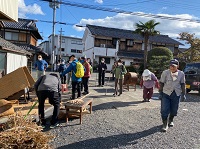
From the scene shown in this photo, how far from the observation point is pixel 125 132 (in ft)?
15.1

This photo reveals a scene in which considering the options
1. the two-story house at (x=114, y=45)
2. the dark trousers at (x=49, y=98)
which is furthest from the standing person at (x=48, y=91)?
the two-story house at (x=114, y=45)

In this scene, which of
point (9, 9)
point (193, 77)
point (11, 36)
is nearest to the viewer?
point (9, 9)

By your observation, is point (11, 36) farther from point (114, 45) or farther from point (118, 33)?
point (118, 33)

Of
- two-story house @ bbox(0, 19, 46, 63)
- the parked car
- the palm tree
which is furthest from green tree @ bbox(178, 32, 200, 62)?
two-story house @ bbox(0, 19, 46, 63)

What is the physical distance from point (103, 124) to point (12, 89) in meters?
2.60

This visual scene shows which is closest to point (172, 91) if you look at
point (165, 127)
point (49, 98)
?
point (165, 127)

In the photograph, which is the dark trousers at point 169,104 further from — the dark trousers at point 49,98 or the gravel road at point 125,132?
the dark trousers at point 49,98

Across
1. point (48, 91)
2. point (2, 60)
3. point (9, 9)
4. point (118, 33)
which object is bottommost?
point (48, 91)

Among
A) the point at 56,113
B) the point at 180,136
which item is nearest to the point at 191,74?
the point at 180,136

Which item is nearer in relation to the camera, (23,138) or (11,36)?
(23,138)

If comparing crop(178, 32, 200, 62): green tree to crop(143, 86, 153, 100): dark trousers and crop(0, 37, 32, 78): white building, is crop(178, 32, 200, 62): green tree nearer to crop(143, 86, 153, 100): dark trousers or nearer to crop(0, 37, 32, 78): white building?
crop(143, 86, 153, 100): dark trousers

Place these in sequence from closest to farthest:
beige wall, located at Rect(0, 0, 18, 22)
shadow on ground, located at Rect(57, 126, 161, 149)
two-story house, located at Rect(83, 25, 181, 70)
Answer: shadow on ground, located at Rect(57, 126, 161, 149), beige wall, located at Rect(0, 0, 18, 22), two-story house, located at Rect(83, 25, 181, 70)

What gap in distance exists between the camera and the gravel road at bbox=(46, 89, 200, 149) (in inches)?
154

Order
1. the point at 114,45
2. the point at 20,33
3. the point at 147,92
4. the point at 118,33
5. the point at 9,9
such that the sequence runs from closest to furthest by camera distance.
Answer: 1. the point at 9,9
2. the point at 147,92
3. the point at 20,33
4. the point at 114,45
5. the point at 118,33
